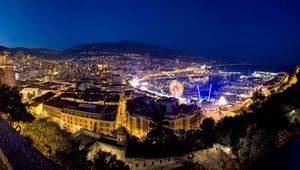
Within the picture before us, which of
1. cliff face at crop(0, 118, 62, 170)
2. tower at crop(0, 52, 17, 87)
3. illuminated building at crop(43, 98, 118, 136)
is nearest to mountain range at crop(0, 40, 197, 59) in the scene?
illuminated building at crop(43, 98, 118, 136)

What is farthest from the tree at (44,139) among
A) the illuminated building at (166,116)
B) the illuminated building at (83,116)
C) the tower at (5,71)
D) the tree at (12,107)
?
the illuminated building at (83,116)

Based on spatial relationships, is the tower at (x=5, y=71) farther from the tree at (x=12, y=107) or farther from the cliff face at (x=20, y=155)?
the cliff face at (x=20, y=155)

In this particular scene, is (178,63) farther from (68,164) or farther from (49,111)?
(68,164)

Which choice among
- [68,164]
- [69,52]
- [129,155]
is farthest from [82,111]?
[69,52]

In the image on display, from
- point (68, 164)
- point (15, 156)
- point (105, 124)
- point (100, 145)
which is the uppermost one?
point (15, 156)

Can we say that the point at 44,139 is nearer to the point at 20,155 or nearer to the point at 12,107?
the point at 12,107

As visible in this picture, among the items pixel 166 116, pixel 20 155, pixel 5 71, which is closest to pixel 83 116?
pixel 166 116

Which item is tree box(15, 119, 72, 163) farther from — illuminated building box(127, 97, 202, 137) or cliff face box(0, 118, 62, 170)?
→ illuminated building box(127, 97, 202, 137)

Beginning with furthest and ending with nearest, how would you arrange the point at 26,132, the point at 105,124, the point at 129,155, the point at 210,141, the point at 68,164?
the point at 105,124, the point at 210,141, the point at 129,155, the point at 26,132, the point at 68,164
